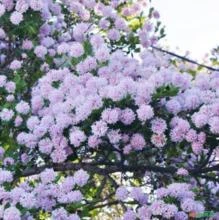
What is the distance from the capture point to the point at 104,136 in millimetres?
5031

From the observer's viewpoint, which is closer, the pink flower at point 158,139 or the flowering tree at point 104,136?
the flowering tree at point 104,136

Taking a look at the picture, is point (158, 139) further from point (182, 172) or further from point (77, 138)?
point (77, 138)

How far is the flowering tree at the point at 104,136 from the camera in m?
4.73

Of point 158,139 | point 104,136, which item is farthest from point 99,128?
point 158,139

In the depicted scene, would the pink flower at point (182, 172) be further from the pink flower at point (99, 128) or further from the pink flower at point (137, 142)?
the pink flower at point (99, 128)

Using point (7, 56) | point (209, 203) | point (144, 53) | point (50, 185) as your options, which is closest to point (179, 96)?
point (209, 203)

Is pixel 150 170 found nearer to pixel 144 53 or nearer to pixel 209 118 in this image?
pixel 209 118

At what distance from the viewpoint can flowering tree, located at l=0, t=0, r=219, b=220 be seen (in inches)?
186

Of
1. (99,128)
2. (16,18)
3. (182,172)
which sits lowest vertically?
(182,172)

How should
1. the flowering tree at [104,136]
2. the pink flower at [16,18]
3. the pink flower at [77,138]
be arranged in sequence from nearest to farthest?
the flowering tree at [104,136] < the pink flower at [77,138] < the pink flower at [16,18]

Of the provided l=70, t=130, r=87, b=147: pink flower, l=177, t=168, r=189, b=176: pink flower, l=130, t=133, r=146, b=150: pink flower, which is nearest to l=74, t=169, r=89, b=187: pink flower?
l=70, t=130, r=87, b=147: pink flower

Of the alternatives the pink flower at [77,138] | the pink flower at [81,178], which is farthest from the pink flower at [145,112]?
the pink flower at [81,178]

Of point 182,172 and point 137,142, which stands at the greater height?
point 137,142

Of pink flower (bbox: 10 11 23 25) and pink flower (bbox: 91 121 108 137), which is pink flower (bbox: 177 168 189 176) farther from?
pink flower (bbox: 10 11 23 25)
